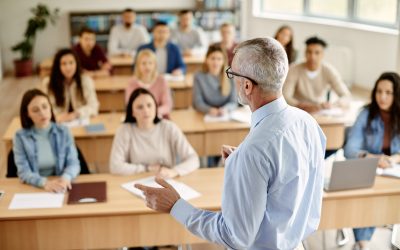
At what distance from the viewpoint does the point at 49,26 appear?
9922 mm

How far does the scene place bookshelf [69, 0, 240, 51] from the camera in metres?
9.77

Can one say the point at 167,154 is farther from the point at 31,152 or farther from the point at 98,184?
the point at 31,152

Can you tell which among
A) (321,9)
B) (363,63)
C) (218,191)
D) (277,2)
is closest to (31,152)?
(218,191)

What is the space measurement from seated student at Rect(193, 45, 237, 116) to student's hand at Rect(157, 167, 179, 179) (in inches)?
61.9

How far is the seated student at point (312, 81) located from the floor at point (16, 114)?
141cm

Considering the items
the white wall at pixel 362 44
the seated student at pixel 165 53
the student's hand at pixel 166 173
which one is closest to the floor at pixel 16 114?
the white wall at pixel 362 44

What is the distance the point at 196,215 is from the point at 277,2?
8913 millimetres

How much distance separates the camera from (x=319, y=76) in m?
5.00

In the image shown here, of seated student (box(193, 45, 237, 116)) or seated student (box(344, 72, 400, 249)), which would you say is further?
seated student (box(193, 45, 237, 116))

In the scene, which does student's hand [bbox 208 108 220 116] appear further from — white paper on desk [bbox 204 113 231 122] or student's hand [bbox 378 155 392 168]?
student's hand [bbox 378 155 392 168]

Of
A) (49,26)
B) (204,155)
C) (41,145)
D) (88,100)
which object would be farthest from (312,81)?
(49,26)

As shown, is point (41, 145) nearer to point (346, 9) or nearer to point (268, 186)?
point (268, 186)

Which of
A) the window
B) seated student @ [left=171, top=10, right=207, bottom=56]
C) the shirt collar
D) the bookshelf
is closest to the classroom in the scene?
the shirt collar

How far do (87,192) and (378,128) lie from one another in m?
2.07
